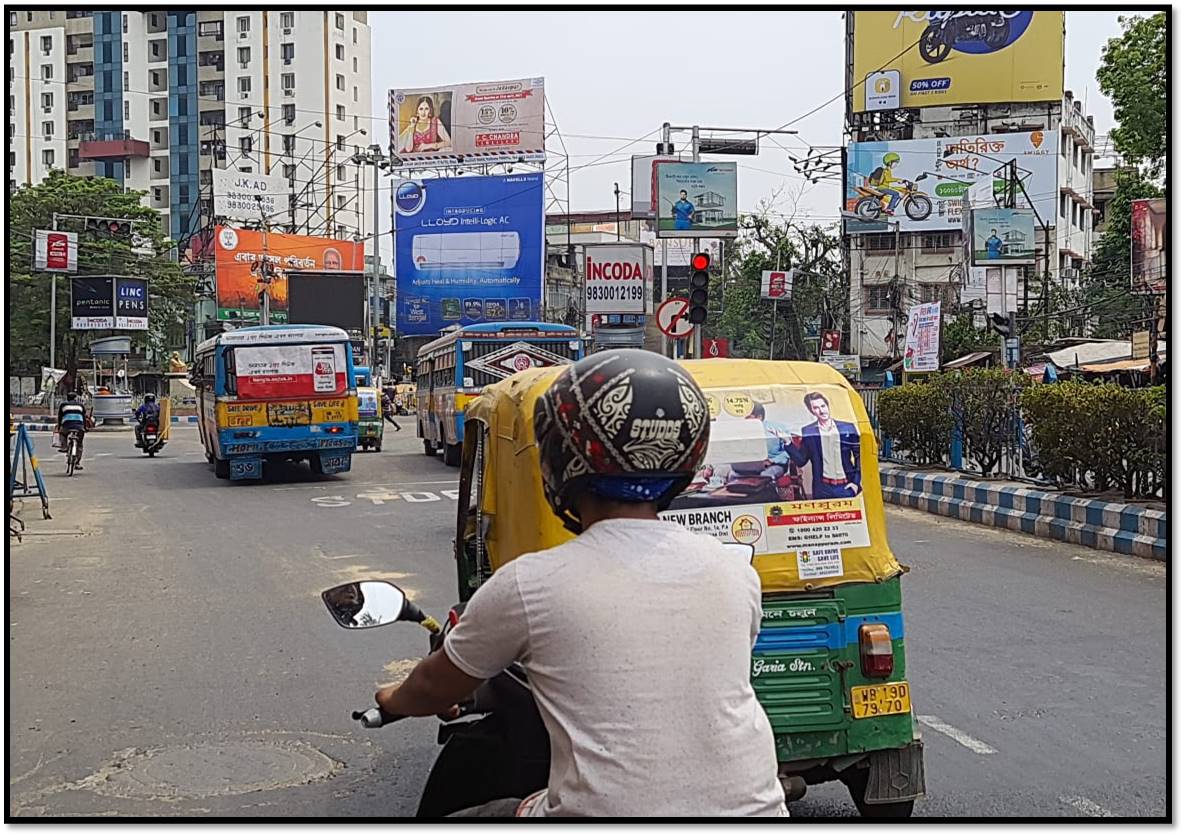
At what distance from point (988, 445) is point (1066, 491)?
108 inches

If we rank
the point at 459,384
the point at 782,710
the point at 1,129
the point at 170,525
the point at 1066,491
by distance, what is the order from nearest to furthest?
the point at 782,710 → the point at 1,129 → the point at 1066,491 → the point at 170,525 → the point at 459,384

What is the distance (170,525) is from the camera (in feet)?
49.8

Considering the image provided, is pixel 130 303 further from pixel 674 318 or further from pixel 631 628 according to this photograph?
pixel 631 628

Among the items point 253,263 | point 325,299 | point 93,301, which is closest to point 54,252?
point 93,301

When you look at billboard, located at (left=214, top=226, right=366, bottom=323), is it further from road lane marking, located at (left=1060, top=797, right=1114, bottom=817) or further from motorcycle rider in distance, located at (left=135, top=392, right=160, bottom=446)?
road lane marking, located at (left=1060, top=797, right=1114, bottom=817)

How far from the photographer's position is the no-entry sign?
56.5ft

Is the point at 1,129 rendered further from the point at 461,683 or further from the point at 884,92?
the point at 884,92

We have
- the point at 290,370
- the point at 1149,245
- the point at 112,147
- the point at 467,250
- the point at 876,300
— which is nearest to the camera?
the point at 1149,245

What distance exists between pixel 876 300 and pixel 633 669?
5432cm

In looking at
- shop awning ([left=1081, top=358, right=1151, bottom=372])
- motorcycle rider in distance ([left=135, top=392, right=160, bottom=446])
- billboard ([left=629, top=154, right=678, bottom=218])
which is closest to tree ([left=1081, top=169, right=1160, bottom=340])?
shop awning ([left=1081, top=358, right=1151, bottom=372])

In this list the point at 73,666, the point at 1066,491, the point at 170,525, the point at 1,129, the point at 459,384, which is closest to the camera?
the point at 1,129

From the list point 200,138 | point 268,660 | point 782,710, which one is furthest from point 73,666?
point 200,138

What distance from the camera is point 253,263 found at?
58.3 meters

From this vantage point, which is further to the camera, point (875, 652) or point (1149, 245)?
point (1149, 245)
